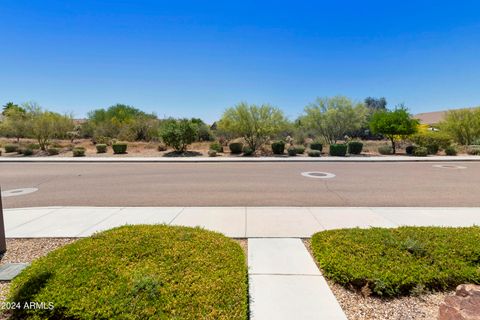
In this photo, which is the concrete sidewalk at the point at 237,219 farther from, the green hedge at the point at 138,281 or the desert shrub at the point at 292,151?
the desert shrub at the point at 292,151

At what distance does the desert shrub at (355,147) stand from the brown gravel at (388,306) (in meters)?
20.7

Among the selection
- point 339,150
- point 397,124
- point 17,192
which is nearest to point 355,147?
point 339,150

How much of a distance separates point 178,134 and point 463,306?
22.3m

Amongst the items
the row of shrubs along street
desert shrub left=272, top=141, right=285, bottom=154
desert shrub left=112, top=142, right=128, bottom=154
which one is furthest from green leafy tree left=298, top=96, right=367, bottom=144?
desert shrub left=112, top=142, right=128, bottom=154

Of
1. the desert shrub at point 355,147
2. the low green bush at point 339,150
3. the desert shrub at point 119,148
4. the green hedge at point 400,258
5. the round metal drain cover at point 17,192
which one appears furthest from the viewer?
the desert shrub at point 119,148

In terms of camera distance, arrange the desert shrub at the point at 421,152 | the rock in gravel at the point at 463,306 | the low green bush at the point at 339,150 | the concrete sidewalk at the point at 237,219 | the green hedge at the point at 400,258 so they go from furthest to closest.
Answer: the low green bush at the point at 339,150
the desert shrub at the point at 421,152
the concrete sidewalk at the point at 237,219
the green hedge at the point at 400,258
the rock in gravel at the point at 463,306

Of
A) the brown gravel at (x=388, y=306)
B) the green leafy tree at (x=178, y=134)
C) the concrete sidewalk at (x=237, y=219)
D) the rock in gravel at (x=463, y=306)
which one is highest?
the green leafy tree at (x=178, y=134)

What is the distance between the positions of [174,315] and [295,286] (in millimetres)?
1639

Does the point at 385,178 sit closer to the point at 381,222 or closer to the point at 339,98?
the point at 381,222

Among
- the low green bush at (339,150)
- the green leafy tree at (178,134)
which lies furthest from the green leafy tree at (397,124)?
the green leafy tree at (178,134)

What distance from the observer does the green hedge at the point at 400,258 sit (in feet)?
→ 10.6

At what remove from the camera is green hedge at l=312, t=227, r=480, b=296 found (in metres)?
3.24

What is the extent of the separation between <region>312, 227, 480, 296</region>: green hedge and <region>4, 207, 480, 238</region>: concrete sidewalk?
3.19ft

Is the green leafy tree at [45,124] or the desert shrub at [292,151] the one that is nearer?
the desert shrub at [292,151]
